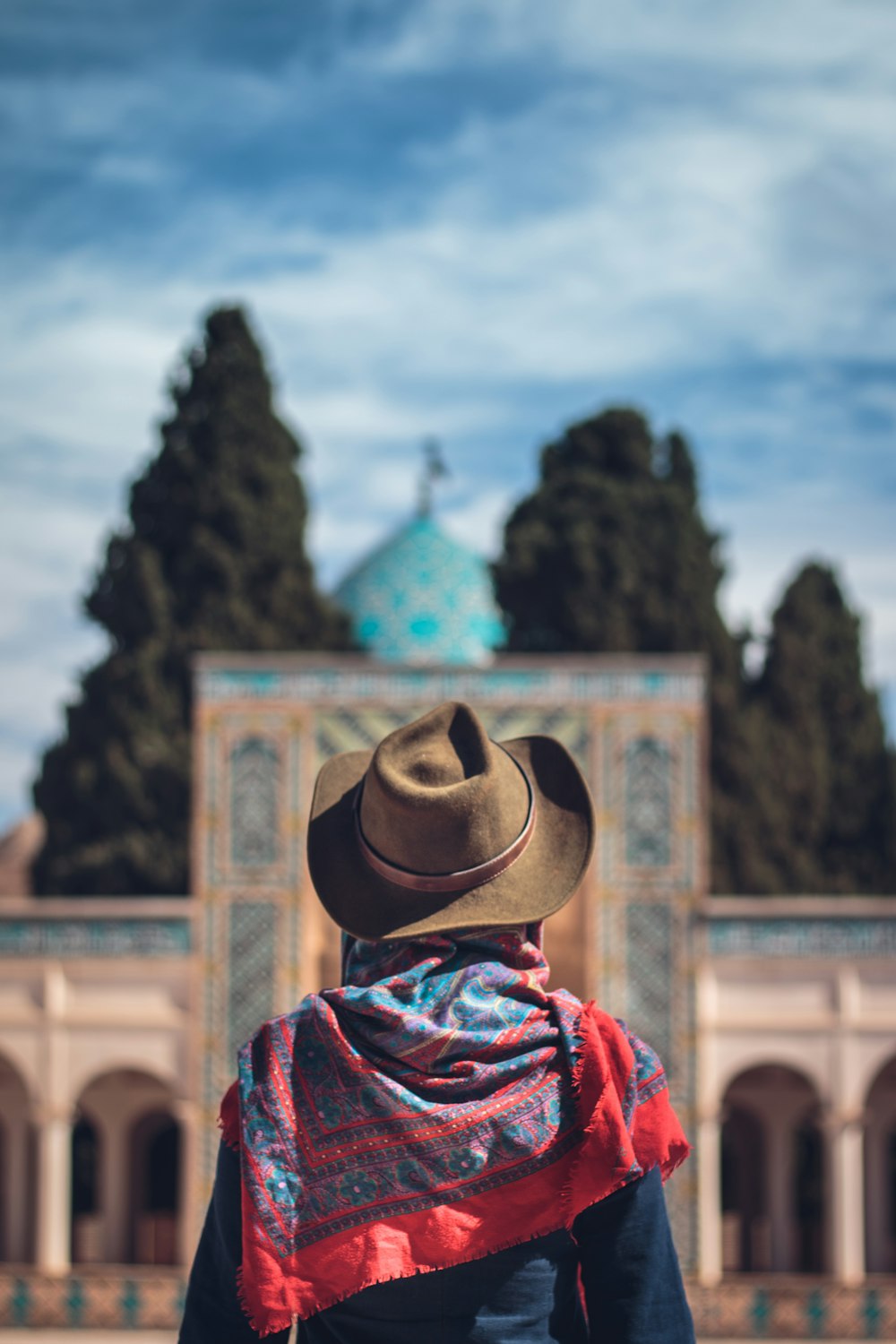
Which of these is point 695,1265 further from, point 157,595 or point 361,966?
point 361,966

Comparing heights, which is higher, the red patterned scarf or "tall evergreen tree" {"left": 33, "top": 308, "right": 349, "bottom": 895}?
"tall evergreen tree" {"left": 33, "top": 308, "right": 349, "bottom": 895}

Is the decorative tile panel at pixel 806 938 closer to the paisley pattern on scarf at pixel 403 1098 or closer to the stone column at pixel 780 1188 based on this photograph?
the stone column at pixel 780 1188

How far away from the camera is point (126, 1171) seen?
17.5 metres

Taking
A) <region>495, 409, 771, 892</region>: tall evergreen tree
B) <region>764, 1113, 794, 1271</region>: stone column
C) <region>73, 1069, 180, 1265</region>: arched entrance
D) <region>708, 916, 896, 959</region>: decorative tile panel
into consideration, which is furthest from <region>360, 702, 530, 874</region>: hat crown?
<region>495, 409, 771, 892</region>: tall evergreen tree

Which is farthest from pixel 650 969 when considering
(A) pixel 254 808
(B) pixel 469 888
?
(B) pixel 469 888

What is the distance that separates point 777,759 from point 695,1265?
24.3 feet

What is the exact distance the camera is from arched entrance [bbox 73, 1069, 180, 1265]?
1734cm

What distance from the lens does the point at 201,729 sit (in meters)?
15.1

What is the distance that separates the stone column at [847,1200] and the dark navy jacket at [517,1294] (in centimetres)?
1307

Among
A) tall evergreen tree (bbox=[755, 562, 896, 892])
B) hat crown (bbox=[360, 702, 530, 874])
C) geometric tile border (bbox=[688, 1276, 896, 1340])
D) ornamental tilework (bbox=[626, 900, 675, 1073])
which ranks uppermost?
tall evergreen tree (bbox=[755, 562, 896, 892])

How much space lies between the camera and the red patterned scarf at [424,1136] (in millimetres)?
2117

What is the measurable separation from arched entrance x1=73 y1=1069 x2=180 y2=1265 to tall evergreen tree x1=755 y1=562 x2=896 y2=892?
22.0 ft

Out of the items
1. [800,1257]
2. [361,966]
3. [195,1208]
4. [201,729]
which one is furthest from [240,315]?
[361,966]

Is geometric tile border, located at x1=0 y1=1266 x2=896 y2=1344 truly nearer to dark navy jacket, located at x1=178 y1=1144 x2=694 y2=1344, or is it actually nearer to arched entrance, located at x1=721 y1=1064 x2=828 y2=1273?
arched entrance, located at x1=721 y1=1064 x2=828 y2=1273
